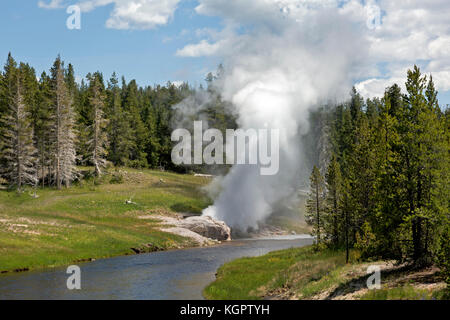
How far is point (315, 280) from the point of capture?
31938 mm

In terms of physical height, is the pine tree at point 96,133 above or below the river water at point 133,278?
above

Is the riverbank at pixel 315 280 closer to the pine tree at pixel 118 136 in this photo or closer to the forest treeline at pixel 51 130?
the forest treeline at pixel 51 130

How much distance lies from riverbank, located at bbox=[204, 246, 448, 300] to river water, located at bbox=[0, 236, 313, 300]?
7.74ft

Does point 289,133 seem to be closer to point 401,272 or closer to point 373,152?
point 373,152

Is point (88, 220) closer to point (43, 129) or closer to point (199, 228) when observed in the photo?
point (199, 228)

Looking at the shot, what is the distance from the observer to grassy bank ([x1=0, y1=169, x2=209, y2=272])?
48.3 metres

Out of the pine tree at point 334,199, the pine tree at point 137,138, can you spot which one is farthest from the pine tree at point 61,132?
the pine tree at point 334,199

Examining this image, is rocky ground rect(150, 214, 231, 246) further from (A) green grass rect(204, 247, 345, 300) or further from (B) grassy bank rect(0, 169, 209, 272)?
(A) green grass rect(204, 247, 345, 300)

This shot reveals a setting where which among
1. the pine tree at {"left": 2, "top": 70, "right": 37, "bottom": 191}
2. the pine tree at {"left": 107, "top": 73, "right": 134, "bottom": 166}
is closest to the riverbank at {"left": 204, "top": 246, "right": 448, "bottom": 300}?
the pine tree at {"left": 2, "top": 70, "right": 37, "bottom": 191}

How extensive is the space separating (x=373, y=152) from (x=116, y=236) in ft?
117

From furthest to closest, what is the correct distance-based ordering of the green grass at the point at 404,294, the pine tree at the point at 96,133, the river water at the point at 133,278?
the pine tree at the point at 96,133, the river water at the point at 133,278, the green grass at the point at 404,294

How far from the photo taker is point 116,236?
195 feet

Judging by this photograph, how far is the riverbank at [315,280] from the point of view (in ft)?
74.0

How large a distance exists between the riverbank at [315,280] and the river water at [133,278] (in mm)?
2359
